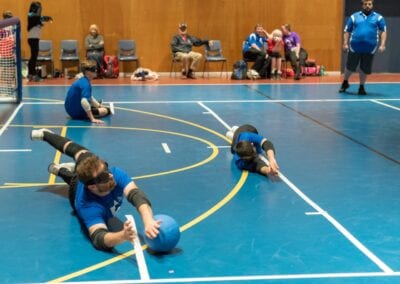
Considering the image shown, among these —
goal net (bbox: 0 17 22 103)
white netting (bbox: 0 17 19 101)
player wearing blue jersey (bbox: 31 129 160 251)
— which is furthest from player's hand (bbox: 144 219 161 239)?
white netting (bbox: 0 17 19 101)

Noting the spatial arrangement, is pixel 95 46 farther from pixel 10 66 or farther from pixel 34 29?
pixel 10 66

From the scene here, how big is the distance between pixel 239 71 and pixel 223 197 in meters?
13.7

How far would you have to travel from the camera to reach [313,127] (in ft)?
38.0

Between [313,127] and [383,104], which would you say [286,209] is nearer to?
[313,127]

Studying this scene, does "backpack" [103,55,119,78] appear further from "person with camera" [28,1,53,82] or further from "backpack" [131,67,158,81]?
"person with camera" [28,1,53,82]

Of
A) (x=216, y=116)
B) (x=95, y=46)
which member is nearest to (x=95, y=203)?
(x=216, y=116)

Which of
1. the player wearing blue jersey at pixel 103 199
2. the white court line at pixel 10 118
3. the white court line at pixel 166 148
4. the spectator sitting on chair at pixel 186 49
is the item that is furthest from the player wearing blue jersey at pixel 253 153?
the spectator sitting on chair at pixel 186 49

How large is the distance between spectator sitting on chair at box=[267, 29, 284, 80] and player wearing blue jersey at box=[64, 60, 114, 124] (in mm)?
9230

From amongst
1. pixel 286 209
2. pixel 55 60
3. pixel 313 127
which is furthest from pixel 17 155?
pixel 55 60

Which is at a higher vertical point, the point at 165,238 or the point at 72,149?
the point at 72,149

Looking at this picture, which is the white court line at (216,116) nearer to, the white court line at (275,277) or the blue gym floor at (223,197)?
the blue gym floor at (223,197)

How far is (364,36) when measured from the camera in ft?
52.3

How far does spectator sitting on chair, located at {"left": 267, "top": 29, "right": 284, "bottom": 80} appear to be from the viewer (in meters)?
20.5

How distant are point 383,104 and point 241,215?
29.6ft
